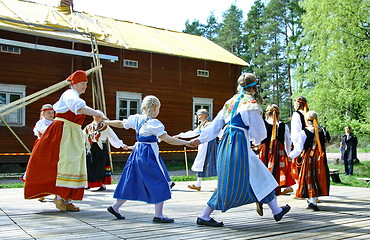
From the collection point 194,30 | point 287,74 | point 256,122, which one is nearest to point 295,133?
point 256,122

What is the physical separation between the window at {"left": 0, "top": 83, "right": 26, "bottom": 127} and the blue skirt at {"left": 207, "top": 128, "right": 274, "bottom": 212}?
11.1m

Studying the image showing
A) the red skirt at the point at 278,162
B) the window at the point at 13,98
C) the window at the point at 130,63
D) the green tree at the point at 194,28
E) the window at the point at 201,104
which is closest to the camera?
the red skirt at the point at 278,162

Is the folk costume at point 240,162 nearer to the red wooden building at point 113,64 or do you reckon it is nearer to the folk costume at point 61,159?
the folk costume at point 61,159

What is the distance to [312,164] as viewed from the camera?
5586 mm

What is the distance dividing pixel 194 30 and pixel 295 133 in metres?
41.8

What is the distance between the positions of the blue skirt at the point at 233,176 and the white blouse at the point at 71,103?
172 centimetres

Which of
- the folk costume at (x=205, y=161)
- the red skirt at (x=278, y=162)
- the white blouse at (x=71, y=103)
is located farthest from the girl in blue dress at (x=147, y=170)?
the folk costume at (x=205, y=161)

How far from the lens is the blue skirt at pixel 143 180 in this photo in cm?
413

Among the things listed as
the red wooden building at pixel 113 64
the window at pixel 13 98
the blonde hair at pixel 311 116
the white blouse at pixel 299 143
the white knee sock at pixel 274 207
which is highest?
the red wooden building at pixel 113 64

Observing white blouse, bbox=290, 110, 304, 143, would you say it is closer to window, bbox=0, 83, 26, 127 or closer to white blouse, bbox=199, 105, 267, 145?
white blouse, bbox=199, 105, 267, 145

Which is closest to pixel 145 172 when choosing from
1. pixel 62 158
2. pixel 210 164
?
pixel 62 158

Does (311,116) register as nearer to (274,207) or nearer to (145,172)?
(274,207)

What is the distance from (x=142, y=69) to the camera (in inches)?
640

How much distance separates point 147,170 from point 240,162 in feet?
3.24
